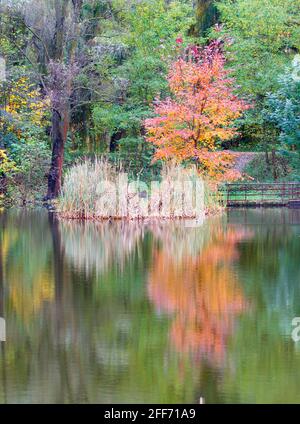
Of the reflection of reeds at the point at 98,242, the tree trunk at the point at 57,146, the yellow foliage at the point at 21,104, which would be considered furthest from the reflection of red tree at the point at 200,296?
the tree trunk at the point at 57,146

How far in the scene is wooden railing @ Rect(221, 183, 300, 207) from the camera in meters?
31.8

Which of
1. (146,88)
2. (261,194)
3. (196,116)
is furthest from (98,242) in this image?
(146,88)

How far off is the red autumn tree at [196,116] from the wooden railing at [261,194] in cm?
167

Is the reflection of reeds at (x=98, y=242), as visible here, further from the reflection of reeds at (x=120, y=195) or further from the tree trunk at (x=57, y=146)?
the tree trunk at (x=57, y=146)

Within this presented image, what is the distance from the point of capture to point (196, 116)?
98.6ft

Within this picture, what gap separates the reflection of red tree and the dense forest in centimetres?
1132

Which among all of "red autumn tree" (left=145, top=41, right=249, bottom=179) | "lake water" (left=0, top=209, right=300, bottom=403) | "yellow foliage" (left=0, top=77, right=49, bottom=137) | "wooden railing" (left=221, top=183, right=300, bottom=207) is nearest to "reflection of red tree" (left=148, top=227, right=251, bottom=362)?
"lake water" (left=0, top=209, right=300, bottom=403)

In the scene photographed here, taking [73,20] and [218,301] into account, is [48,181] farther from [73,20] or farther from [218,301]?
[218,301]

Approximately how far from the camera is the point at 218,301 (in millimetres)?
12891

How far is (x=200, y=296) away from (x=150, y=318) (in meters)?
1.63

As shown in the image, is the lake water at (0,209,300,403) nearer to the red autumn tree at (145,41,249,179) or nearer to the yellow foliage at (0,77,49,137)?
the yellow foliage at (0,77,49,137)

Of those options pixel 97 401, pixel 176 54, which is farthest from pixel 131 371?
pixel 176 54

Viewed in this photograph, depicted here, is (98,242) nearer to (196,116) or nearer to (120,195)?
(120,195)

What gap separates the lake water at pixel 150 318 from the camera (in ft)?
Result: 28.0
